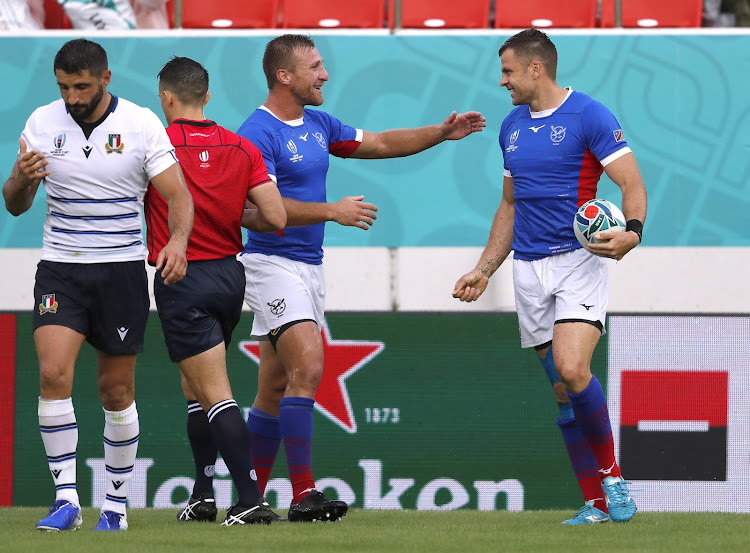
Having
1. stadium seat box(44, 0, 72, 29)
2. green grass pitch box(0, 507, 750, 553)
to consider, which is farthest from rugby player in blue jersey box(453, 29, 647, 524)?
stadium seat box(44, 0, 72, 29)

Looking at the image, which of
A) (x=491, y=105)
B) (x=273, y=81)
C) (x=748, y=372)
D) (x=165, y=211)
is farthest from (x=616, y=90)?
(x=165, y=211)

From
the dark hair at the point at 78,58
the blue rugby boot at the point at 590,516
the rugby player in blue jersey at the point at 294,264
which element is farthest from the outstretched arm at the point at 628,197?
the dark hair at the point at 78,58

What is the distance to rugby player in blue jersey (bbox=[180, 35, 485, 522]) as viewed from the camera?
5.43m

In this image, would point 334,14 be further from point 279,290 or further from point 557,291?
point 557,291

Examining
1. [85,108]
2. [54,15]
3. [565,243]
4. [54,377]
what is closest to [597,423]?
[565,243]

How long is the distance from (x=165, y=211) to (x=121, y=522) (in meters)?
1.39

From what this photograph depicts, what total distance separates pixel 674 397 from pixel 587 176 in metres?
1.97

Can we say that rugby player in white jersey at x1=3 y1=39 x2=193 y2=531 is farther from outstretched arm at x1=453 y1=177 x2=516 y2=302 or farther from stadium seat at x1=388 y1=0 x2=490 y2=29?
stadium seat at x1=388 y1=0 x2=490 y2=29

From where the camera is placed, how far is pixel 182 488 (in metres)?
6.94

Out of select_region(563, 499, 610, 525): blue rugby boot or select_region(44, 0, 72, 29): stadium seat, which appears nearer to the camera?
select_region(563, 499, 610, 525): blue rugby boot

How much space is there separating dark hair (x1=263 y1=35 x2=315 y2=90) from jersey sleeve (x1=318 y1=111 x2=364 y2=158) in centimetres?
34

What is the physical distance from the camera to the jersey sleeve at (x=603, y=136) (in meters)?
5.39

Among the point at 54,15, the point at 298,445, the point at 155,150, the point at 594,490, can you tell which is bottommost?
the point at 594,490

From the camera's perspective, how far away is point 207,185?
205 inches
